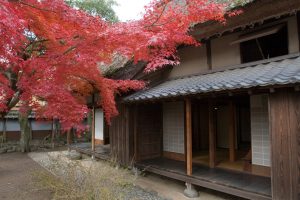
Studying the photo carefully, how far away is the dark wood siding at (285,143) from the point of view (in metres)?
5.40

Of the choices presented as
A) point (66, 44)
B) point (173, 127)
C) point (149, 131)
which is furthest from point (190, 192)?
point (66, 44)

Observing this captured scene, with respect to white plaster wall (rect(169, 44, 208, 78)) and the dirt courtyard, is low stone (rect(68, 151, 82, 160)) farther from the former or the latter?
white plaster wall (rect(169, 44, 208, 78))

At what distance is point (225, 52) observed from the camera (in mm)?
8836

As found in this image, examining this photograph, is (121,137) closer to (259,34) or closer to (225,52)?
(225,52)

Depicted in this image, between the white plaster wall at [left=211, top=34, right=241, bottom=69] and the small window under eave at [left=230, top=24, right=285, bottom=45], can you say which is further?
the white plaster wall at [left=211, top=34, right=241, bottom=69]

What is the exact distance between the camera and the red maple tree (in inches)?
271

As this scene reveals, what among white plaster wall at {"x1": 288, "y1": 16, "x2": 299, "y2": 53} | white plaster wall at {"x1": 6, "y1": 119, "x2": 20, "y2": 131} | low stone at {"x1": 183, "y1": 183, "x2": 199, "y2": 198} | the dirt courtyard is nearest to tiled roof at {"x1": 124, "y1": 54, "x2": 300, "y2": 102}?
white plaster wall at {"x1": 288, "y1": 16, "x2": 299, "y2": 53}

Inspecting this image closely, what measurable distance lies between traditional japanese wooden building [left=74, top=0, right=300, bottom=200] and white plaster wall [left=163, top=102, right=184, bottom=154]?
0.13ft

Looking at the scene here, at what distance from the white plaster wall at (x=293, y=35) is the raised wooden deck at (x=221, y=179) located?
3.64 metres

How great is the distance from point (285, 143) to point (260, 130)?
242 cm

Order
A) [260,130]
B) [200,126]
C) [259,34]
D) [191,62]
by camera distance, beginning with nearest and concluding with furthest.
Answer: [259,34] → [260,130] → [191,62] → [200,126]

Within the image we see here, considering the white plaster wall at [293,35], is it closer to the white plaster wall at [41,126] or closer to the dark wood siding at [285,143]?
the dark wood siding at [285,143]

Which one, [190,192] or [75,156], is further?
[75,156]

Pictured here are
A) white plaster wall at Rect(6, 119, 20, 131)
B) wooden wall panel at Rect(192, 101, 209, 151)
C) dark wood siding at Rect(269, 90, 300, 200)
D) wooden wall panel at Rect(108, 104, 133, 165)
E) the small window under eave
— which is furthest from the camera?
white plaster wall at Rect(6, 119, 20, 131)
